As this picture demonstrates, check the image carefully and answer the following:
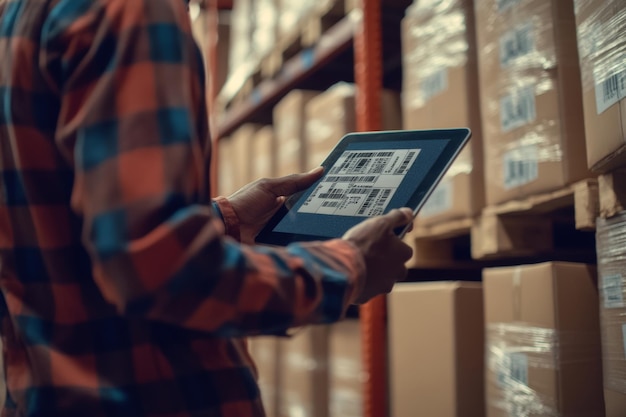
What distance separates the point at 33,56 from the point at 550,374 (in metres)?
1.11

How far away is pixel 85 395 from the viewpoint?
2.49 ft

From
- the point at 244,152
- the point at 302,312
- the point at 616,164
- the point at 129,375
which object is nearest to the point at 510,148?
the point at 616,164

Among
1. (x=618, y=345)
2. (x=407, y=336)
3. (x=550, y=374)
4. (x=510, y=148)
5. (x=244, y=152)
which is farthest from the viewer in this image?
(x=244, y=152)

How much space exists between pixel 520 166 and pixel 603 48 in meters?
0.35

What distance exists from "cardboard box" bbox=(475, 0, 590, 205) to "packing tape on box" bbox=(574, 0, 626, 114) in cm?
11

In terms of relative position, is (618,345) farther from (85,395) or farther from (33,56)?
(33,56)

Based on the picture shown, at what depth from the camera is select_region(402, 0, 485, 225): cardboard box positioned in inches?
68.9

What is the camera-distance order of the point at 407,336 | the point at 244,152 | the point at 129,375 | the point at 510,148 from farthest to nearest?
the point at 244,152
the point at 407,336
the point at 510,148
the point at 129,375

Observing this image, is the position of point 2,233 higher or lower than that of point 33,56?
lower

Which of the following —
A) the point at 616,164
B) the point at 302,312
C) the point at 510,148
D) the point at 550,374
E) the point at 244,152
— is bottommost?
the point at 550,374

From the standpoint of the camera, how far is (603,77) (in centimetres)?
123

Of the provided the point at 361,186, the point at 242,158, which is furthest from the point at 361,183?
the point at 242,158

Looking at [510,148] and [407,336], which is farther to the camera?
[407,336]

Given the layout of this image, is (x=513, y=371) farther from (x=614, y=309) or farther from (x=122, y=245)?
(x=122, y=245)
